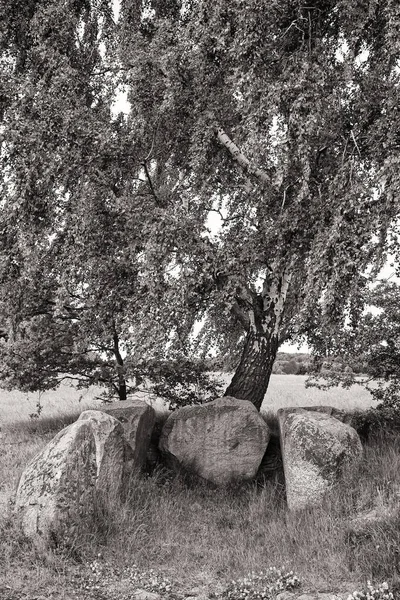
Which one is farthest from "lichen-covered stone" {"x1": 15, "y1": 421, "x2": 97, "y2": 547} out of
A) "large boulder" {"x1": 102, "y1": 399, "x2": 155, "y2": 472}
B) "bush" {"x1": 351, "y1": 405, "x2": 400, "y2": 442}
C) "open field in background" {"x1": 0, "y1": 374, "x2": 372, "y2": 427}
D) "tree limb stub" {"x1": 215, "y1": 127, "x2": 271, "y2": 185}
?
"tree limb stub" {"x1": 215, "y1": 127, "x2": 271, "y2": 185}

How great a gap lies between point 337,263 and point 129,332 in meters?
3.48

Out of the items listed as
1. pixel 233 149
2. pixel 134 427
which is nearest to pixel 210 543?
pixel 134 427

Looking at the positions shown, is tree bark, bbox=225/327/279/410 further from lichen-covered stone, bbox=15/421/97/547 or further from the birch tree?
lichen-covered stone, bbox=15/421/97/547

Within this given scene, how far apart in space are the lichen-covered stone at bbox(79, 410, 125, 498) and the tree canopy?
124 cm

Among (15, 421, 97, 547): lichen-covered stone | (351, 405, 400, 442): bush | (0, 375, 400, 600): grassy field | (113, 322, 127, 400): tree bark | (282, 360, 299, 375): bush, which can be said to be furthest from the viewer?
(282, 360, 299, 375): bush

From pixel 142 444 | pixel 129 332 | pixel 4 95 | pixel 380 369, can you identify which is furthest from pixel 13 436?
pixel 380 369

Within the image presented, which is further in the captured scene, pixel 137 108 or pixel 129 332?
pixel 137 108

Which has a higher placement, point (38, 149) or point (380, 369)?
point (38, 149)

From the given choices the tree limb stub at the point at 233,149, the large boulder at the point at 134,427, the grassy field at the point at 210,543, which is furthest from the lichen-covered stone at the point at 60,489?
the tree limb stub at the point at 233,149

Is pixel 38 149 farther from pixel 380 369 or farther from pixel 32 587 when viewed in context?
pixel 380 369

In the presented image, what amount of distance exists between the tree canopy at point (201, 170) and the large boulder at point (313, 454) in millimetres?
1518

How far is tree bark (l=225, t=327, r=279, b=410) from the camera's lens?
11.0 metres

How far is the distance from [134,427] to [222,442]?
146cm

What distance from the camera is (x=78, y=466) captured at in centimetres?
754
